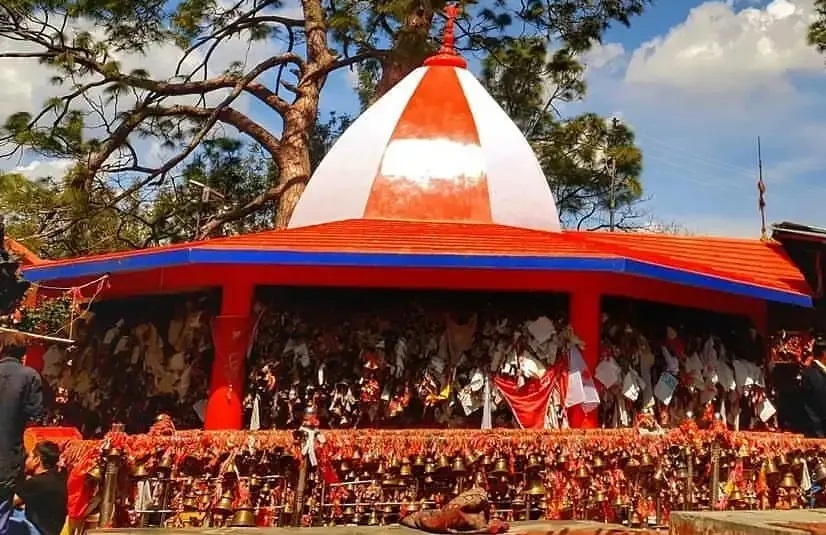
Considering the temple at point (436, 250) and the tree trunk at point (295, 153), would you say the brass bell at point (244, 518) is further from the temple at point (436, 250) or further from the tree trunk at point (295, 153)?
the tree trunk at point (295, 153)

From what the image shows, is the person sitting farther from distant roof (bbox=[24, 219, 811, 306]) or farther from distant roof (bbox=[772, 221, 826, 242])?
distant roof (bbox=[772, 221, 826, 242])

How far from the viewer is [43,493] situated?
25.2ft

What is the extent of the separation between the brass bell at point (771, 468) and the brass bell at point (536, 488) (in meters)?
2.13

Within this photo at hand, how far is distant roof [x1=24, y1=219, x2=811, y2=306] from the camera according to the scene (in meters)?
8.02

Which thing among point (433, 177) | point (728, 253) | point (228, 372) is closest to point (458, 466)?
point (228, 372)

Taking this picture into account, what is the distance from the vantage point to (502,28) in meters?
18.7

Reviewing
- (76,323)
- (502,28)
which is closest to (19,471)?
(76,323)

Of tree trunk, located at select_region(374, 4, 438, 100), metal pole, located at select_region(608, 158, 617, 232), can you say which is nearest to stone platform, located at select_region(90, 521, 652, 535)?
tree trunk, located at select_region(374, 4, 438, 100)

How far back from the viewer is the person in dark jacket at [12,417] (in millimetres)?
7496

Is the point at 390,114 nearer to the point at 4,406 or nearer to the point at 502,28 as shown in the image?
the point at 4,406

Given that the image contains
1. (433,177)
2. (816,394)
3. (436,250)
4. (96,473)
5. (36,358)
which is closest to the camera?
(96,473)

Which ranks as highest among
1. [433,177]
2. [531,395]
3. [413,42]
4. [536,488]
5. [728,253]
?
[413,42]

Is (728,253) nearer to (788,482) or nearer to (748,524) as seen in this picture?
(788,482)

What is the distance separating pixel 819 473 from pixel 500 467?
309 centimetres
